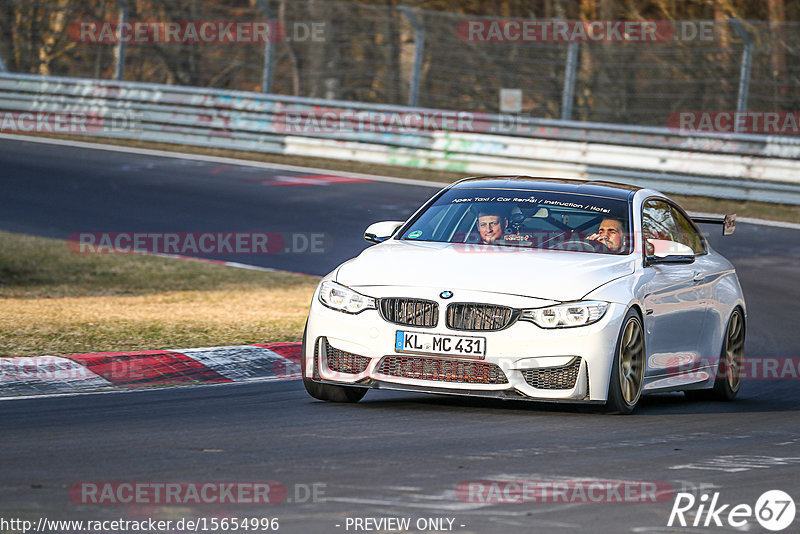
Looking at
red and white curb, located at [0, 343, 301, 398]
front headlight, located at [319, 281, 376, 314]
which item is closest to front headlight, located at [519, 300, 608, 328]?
front headlight, located at [319, 281, 376, 314]

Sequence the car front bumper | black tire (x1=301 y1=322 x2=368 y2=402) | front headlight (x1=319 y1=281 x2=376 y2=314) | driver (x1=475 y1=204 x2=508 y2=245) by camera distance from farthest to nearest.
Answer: driver (x1=475 y1=204 x2=508 y2=245) → black tire (x1=301 y1=322 x2=368 y2=402) → front headlight (x1=319 y1=281 x2=376 y2=314) → the car front bumper

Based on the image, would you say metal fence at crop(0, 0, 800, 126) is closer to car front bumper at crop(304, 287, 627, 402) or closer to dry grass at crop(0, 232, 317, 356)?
dry grass at crop(0, 232, 317, 356)

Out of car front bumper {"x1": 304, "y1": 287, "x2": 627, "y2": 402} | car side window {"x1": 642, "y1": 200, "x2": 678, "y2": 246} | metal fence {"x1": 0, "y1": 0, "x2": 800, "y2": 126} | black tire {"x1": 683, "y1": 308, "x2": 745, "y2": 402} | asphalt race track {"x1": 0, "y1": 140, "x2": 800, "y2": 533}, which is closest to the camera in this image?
asphalt race track {"x1": 0, "y1": 140, "x2": 800, "y2": 533}

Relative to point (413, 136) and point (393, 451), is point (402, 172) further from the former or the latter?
point (393, 451)

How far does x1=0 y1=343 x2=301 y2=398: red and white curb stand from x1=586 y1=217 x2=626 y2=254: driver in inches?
97.3

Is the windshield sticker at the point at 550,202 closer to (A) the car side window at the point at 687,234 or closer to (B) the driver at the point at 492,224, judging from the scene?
(B) the driver at the point at 492,224

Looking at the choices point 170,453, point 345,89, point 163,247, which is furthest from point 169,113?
point 170,453

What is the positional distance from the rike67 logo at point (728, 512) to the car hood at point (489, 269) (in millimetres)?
2171

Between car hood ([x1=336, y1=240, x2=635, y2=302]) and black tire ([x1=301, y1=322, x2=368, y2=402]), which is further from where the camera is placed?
black tire ([x1=301, y1=322, x2=368, y2=402])

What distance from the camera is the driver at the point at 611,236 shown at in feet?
29.5

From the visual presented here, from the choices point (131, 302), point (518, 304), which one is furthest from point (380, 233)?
point (131, 302)

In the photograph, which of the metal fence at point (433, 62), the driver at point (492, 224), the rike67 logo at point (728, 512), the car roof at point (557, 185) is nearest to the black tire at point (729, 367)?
the car roof at point (557, 185)

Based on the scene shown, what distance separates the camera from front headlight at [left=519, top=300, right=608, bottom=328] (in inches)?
313

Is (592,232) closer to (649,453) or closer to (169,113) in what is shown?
(649,453)
